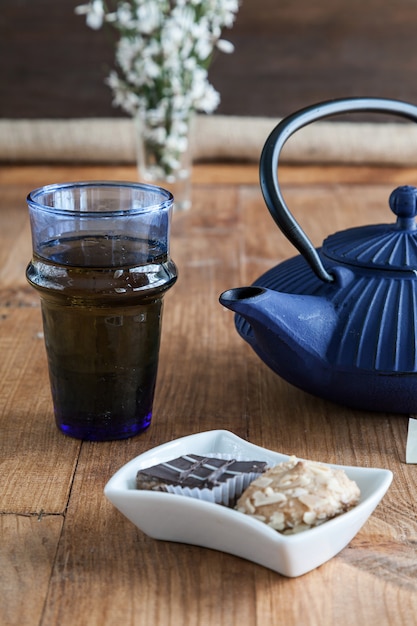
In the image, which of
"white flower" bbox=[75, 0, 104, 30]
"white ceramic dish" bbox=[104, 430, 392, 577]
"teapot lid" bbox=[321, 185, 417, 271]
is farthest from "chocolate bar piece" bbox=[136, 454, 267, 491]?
"white flower" bbox=[75, 0, 104, 30]

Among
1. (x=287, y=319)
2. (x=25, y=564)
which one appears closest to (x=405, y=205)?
(x=287, y=319)

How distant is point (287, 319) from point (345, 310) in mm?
57

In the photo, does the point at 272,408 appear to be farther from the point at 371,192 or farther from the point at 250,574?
the point at 371,192

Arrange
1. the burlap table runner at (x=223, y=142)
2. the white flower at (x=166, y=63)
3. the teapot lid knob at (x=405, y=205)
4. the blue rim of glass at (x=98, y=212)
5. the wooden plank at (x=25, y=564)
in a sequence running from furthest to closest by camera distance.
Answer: the burlap table runner at (x=223, y=142), the white flower at (x=166, y=63), the teapot lid knob at (x=405, y=205), the blue rim of glass at (x=98, y=212), the wooden plank at (x=25, y=564)

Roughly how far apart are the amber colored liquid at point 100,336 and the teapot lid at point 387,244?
0.15m

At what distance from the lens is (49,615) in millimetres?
530

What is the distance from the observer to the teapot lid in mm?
763

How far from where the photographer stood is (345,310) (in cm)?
75

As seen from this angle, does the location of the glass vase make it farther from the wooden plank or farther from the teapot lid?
the wooden plank

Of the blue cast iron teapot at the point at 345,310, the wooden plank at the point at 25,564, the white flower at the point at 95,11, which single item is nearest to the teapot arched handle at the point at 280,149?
the blue cast iron teapot at the point at 345,310

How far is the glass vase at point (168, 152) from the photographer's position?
1.56m

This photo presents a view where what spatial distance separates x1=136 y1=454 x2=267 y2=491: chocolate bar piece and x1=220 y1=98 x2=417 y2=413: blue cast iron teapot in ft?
0.43

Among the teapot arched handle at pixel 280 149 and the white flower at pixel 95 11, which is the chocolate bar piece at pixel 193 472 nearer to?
the teapot arched handle at pixel 280 149

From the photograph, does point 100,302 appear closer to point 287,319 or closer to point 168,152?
point 287,319
